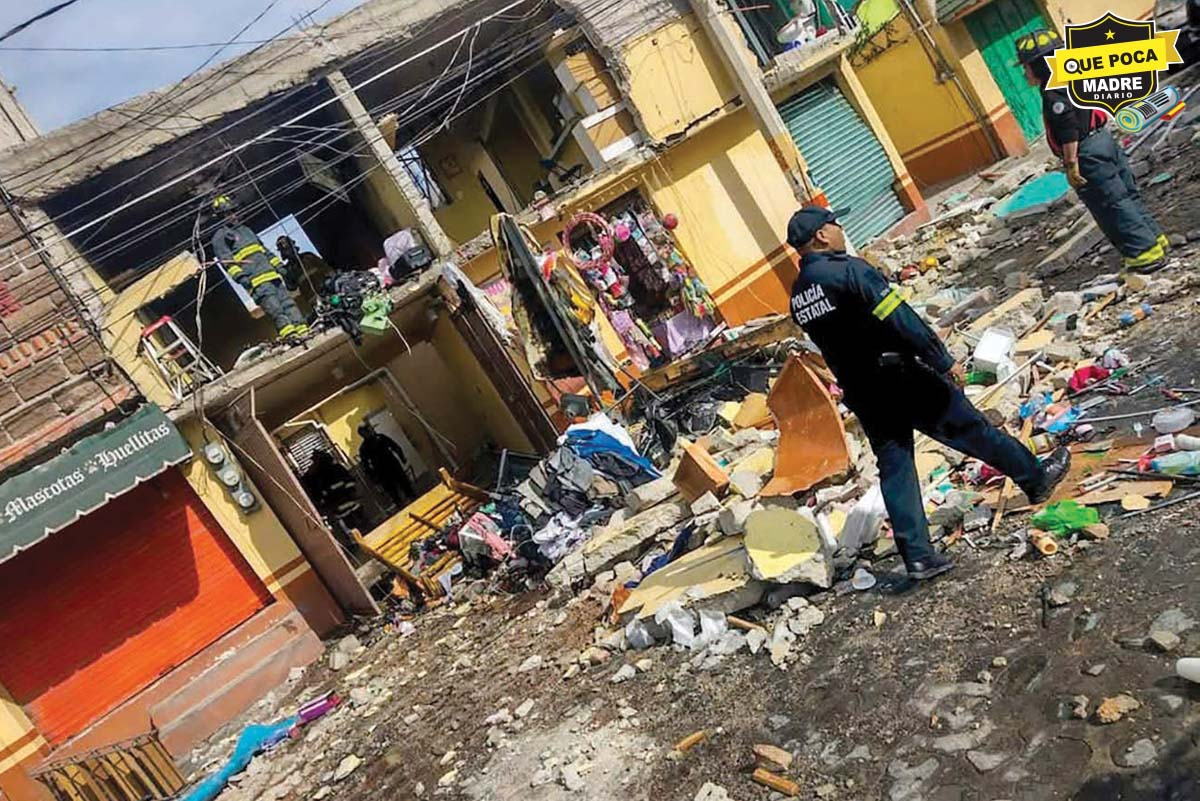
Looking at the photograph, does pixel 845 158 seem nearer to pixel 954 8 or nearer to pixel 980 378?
pixel 954 8

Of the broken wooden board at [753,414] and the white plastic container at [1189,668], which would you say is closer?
the white plastic container at [1189,668]

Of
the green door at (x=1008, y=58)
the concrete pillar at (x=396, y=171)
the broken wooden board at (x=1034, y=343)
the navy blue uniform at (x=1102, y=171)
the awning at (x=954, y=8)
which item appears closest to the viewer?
the broken wooden board at (x=1034, y=343)

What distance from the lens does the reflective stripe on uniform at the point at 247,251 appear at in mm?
10858

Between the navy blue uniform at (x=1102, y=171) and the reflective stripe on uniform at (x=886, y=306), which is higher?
the reflective stripe on uniform at (x=886, y=306)

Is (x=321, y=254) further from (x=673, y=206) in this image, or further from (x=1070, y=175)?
(x=1070, y=175)

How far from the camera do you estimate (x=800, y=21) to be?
1477 centimetres

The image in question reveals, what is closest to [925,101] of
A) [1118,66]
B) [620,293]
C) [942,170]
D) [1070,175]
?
[942,170]

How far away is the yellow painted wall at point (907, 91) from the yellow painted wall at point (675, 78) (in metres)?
5.67

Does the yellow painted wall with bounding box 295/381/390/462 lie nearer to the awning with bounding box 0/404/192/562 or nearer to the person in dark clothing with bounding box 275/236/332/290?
the person in dark clothing with bounding box 275/236/332/290

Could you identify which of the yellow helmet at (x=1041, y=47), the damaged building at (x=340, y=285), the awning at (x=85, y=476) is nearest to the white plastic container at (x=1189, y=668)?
the yellow helmet at (x=1041, y=47)

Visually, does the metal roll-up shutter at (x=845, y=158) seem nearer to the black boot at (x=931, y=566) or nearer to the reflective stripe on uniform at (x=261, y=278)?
the reflective stripe on uniform at (x=261, y=278)

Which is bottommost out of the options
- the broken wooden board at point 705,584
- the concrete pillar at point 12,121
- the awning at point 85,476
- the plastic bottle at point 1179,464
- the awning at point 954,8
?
the plastic bottle at point 1179,464

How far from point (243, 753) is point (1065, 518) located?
7360 mm

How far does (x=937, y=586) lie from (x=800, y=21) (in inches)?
528
